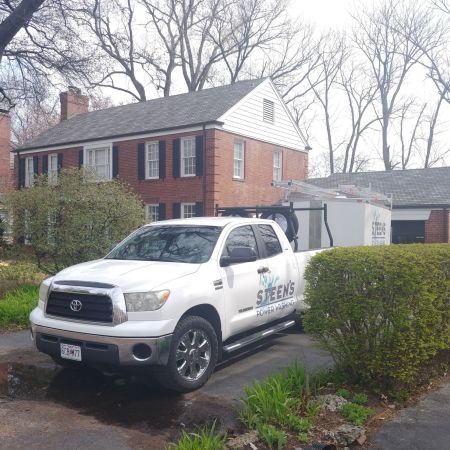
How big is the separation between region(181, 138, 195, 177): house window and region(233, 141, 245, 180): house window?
5.88 feet

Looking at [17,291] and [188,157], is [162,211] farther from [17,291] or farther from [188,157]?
[17,291]

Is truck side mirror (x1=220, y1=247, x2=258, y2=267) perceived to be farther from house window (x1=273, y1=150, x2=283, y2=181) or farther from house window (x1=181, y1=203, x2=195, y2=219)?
house window (x1=273, y1=150, x2=283, y2=181)

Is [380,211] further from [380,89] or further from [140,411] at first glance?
[380,89]

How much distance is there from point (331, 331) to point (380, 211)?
37.5ft

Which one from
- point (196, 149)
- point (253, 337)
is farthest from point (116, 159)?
point (253, 337)

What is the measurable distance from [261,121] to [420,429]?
1970 centimetres

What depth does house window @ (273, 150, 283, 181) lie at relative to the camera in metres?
24.1

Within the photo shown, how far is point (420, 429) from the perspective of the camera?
4453 mm

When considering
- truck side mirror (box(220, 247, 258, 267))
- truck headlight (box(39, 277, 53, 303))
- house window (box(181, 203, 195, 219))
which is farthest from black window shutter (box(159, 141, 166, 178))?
truck headlight (box(39, 277, 53, 303))

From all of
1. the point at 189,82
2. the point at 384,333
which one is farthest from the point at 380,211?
the point at 189,82

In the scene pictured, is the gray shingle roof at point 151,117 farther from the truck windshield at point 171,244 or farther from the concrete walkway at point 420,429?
the concrete walkway at point 420,429

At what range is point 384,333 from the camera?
496cm

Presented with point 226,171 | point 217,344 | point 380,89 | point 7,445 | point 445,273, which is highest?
point 380,89

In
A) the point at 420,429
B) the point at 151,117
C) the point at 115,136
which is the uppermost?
the point at 151,117
